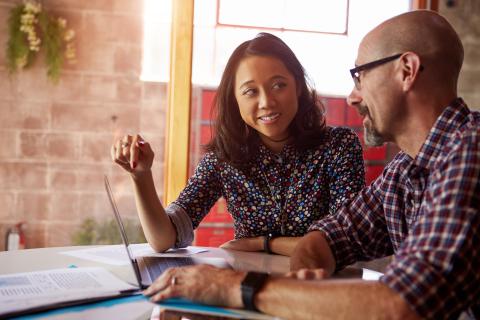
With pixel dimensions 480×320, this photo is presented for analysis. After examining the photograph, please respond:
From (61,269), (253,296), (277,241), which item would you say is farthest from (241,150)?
(253,296)

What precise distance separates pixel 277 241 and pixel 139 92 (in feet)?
6.55

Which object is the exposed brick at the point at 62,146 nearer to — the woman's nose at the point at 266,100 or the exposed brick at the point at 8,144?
the exposed brick at the point at 8,144

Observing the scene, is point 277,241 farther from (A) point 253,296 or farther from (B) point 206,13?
(B) point 206,13

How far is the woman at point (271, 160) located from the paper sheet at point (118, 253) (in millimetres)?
158

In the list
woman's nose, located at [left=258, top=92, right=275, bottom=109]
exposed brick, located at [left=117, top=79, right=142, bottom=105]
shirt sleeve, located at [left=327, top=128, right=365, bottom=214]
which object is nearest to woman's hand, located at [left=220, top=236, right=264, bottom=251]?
shirt sleeve, located at [left=327, top=128, right=365, bottom=214]

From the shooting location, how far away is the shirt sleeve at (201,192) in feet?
5.96

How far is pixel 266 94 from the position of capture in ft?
5.88

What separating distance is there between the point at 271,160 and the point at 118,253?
66cm

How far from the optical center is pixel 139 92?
3.41 metres

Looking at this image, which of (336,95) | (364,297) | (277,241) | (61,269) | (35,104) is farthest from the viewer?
(336,95)

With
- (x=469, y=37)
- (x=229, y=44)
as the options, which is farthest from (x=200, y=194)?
(x=469, y=37)

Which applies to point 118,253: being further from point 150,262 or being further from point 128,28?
point 128,28

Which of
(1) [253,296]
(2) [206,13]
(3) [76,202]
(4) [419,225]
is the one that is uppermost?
(2) [206,13]

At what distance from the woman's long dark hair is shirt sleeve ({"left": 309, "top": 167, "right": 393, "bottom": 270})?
1.50ft
